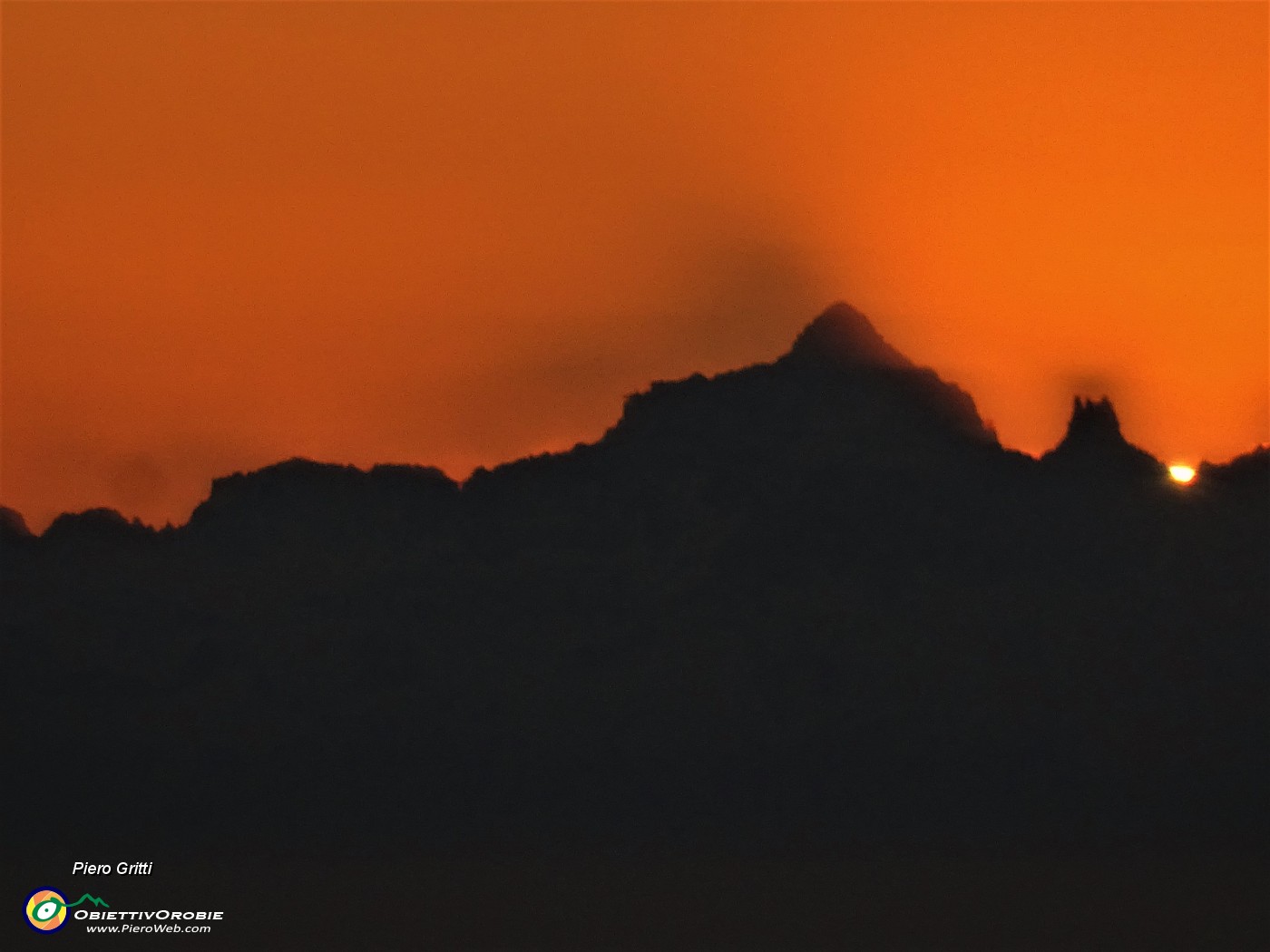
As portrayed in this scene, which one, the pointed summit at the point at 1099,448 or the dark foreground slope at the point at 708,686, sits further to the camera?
the pointed summit at the point at 1099,448

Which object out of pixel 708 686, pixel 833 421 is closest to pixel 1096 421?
pixel 833 421

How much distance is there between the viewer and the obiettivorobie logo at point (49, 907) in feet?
29.5

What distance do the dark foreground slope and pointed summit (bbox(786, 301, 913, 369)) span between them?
0.02 meters

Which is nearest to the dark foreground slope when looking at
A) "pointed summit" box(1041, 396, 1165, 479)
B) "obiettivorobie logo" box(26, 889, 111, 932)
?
"pointed summit" box(1041, 396, 1165, 479)

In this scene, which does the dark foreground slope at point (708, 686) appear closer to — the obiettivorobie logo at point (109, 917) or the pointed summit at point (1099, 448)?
the pointed summit at point (1099, 448)

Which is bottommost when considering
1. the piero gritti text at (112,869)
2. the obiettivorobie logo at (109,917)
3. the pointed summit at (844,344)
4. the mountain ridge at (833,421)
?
the obiettivorobie logo at (109,917)

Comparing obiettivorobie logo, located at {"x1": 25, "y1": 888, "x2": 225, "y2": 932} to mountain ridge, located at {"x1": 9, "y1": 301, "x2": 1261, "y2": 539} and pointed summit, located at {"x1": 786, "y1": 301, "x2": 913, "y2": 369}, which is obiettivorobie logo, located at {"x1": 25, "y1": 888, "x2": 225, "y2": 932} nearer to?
mountain ridge, located at {"x1": 9, "y1": 301, "x2": 1261, "y2": 539}

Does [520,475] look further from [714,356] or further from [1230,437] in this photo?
[1230,437]

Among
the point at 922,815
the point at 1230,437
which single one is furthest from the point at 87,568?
the point at 1230,437

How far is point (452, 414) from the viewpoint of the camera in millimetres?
9391

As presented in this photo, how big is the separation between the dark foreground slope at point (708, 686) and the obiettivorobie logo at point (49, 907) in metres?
0.22

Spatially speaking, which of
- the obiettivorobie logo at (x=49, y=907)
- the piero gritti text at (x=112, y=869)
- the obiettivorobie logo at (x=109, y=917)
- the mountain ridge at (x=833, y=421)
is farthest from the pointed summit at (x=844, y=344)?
the obiettivorobie logo at (x=49, y=907)

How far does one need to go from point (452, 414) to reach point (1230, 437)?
4.69 metres

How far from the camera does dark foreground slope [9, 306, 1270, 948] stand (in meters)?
9.03
